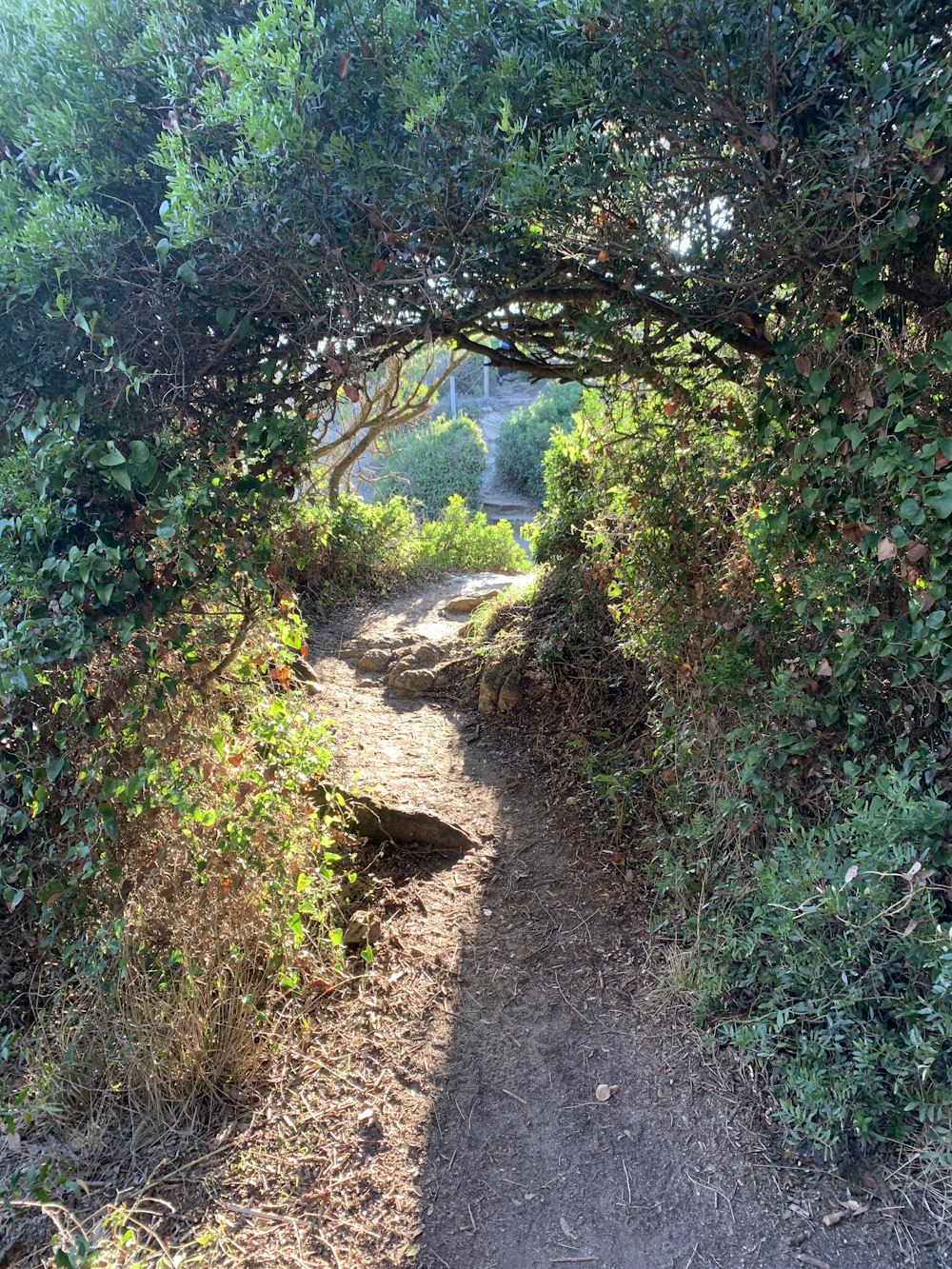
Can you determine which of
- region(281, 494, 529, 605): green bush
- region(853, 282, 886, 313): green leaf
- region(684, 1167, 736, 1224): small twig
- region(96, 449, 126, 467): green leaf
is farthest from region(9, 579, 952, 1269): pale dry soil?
region(281, 494, 529, 605): green bush

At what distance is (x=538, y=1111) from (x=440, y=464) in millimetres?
15129

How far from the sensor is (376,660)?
644 cm

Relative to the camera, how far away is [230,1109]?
8.29ft

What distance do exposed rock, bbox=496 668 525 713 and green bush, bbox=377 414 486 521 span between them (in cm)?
1128

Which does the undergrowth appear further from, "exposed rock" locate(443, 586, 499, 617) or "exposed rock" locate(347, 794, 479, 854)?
"exposed rock" locate(443, 586, 499, 617)

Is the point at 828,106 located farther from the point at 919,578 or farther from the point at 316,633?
the point at 316,633

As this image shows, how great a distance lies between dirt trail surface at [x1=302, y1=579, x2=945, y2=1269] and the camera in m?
2.13

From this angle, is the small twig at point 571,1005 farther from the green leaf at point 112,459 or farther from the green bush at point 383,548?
the green bush at point 383,548

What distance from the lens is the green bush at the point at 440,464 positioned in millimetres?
16531

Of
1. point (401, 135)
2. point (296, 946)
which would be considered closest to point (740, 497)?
point (401, 135)

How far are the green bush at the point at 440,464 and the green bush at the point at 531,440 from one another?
A: 1.73 metres

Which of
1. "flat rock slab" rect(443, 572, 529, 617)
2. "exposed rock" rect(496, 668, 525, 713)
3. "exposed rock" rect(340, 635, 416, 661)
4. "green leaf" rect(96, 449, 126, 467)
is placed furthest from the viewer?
"flat rock slab" rect(443, 572, 529, 617)

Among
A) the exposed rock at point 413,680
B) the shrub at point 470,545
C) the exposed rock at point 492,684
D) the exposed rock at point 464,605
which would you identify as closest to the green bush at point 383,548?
the shrub at point 470,545

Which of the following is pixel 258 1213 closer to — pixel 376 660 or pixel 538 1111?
pixel 538 1111
